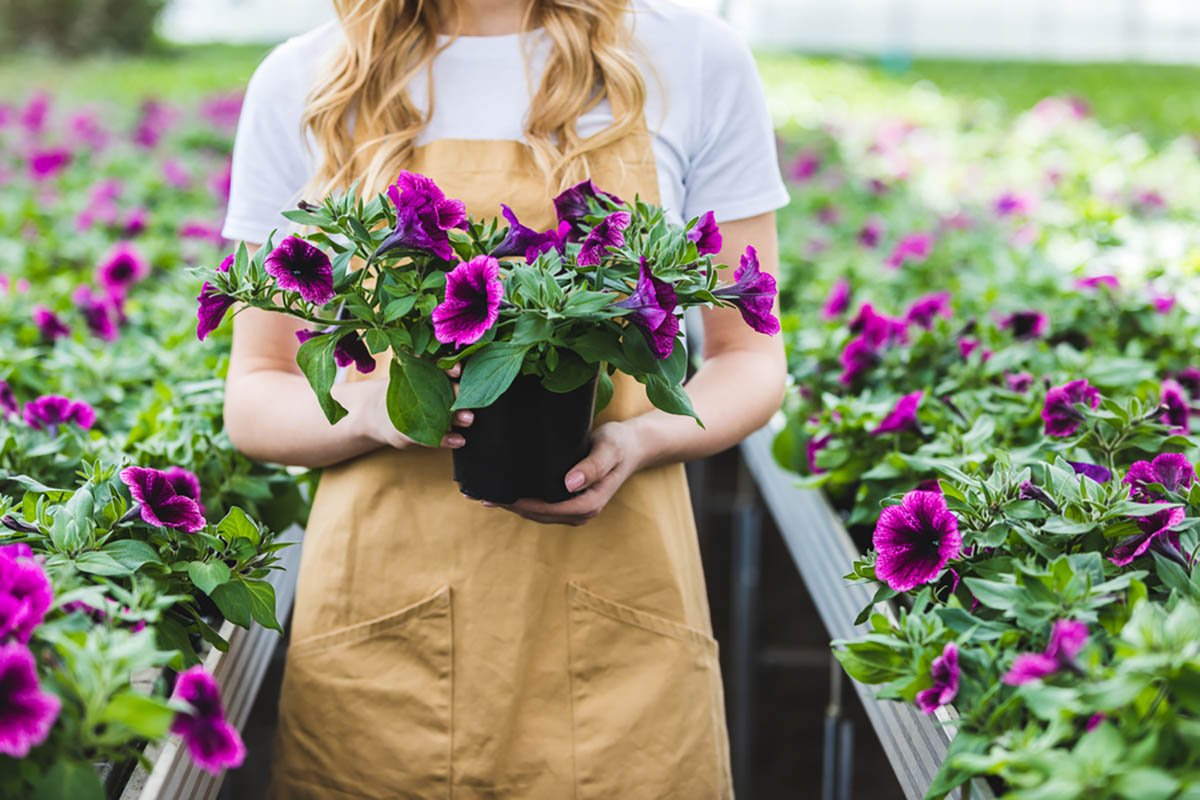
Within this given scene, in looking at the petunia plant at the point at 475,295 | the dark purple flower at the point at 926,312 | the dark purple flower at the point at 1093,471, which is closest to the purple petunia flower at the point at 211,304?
the petunia plant at the point at 475,295

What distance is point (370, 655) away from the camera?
57.2 inches

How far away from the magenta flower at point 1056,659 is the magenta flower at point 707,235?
1.43ft

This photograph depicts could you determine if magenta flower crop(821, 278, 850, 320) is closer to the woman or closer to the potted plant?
the woman

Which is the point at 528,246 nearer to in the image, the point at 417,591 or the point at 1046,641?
the point at 417,591

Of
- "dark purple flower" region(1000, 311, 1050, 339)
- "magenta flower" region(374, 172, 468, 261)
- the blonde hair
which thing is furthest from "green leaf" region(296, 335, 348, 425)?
"dark purple flower" region(1000, 311, 1050, 339)

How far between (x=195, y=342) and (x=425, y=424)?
1.23m

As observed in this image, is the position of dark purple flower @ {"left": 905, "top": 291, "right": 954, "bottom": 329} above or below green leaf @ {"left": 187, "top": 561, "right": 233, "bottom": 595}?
below

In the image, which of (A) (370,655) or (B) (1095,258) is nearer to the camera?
(A) (370,655)

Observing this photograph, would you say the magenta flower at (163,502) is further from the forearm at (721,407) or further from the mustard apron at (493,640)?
the forearm at (721,407)

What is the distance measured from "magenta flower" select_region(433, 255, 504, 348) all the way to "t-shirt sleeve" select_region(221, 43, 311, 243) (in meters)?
0.49

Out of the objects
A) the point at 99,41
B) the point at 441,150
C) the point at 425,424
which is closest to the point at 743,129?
the point at 441,150

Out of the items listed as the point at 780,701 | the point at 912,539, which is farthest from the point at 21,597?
the point at 780,701

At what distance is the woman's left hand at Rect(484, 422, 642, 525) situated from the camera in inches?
50.8

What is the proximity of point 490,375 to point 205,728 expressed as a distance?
36cm
